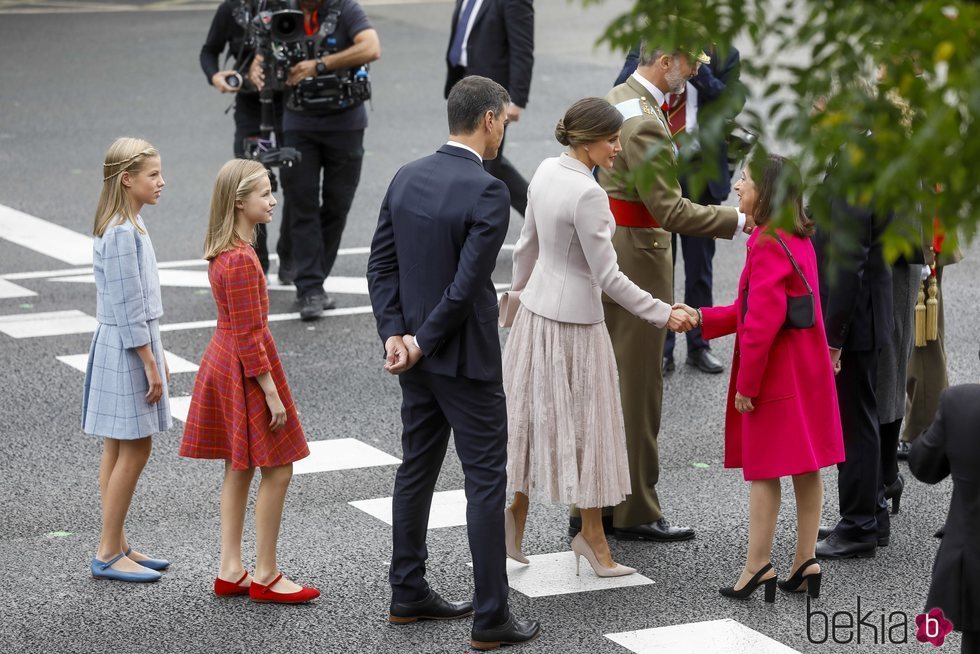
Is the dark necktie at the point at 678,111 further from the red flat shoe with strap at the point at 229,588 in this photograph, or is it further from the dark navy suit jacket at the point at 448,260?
the red flat shoe with strap at the point at 229,588

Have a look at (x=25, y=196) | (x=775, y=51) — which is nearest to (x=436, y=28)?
(x=25, y=196)

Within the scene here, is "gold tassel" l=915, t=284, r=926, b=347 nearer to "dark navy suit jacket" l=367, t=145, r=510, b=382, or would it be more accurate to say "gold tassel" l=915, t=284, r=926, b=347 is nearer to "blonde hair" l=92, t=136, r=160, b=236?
"dark navy suit jacket" l=367, t=145, r=510, b=382

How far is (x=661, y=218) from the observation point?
658 centimetres

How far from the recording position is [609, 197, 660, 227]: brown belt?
22.1 feet

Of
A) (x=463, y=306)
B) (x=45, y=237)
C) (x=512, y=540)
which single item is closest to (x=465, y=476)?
(x=463, y=306)

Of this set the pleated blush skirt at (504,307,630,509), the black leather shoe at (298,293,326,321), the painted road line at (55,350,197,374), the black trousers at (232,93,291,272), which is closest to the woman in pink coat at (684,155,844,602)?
the pleated blush skirt at (504,307,630,509)

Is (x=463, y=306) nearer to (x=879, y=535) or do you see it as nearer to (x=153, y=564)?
(x=153, y=564)

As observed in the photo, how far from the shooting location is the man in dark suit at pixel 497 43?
11227 millimetres

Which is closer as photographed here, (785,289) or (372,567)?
(785,289)

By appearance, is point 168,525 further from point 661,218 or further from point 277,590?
point 661,218

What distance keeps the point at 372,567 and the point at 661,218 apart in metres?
2.00

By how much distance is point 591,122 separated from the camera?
600 cm

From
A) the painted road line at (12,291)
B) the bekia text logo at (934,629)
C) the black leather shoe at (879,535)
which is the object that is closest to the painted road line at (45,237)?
the painted road line at (12,291)

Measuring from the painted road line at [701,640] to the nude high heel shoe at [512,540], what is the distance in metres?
0.78
